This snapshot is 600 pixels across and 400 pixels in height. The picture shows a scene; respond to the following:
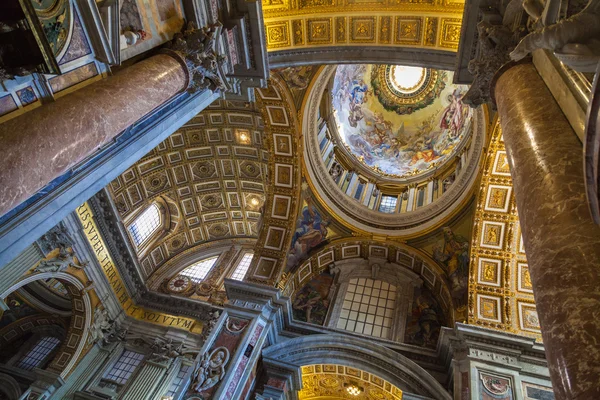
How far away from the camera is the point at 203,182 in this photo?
62.6 ft

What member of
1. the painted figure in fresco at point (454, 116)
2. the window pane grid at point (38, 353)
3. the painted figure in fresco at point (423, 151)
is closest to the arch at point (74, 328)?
the window pane grid at point (38, 353)

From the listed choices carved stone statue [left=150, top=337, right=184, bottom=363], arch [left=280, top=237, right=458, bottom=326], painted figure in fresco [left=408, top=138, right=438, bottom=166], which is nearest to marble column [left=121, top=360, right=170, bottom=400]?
carved stone statue [left=150, top=337, right=184, bottom=363]

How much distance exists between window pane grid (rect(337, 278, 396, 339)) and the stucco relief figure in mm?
5283

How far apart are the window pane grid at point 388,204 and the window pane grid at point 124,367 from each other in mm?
11233

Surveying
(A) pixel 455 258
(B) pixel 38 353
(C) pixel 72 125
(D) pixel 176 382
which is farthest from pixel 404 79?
(B) pixel 38 353

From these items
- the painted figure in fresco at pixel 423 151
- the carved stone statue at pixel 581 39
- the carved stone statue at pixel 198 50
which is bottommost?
the carved stone statue at pixel 581 39

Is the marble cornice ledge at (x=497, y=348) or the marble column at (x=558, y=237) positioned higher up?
the marble cornice ledge at (x=497, y=348)

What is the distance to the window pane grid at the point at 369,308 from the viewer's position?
13883 millimetres

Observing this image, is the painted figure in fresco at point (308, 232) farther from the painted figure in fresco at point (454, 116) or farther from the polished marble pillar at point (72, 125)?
the polished marble pillar at point (72, 125)

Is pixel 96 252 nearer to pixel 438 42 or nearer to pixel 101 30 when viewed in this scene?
pixel 101 30

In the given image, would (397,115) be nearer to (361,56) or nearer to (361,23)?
(361,56)

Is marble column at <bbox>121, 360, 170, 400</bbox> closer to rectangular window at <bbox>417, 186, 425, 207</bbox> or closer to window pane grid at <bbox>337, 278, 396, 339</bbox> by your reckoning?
window pane grid at <bbox>337, 278, 396, 339</bbox>

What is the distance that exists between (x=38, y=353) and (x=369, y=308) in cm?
1385

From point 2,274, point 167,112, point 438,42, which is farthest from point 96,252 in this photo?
point 438,42
